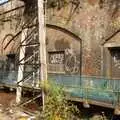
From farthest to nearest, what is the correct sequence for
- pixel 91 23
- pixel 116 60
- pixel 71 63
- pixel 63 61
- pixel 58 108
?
1. pixel 63 61
2. pixel 71 63
3. pixel 91 23
4. pixel 116 60
5. pixel 58 108

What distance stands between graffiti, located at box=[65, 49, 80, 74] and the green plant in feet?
8.96

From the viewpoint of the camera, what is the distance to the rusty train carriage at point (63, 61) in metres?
10.6

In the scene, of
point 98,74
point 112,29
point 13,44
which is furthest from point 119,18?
point 13,44

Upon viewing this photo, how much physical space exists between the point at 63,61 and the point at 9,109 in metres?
3.15

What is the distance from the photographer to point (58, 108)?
10516 millimetres

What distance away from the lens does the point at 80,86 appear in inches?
445

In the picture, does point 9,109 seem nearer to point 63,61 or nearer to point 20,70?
point 20,70

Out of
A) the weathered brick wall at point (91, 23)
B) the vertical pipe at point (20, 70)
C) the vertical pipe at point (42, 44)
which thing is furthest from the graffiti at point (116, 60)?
the vertical pipe at point (20, 70)

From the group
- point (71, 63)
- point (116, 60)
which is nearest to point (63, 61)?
point (71, 63)

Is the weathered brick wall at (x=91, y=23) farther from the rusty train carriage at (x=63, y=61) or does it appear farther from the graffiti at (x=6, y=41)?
the graffiti at (x=6, y=41)

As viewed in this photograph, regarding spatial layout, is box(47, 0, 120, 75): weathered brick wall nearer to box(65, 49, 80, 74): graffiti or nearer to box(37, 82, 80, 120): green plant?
box(65, 49, 80, 74): graffiti

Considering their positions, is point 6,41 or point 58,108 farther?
point 6,41

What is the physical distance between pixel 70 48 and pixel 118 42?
2.60 m

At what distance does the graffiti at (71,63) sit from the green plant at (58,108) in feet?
8.96
